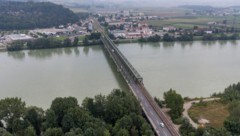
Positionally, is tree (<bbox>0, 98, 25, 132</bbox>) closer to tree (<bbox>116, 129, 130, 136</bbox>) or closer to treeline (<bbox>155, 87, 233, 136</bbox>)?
tree (<bbox>116, 129, 130, 136</bbox>)

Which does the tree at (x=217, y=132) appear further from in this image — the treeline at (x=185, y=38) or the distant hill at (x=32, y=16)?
the distant hill at (x=32, y=16)

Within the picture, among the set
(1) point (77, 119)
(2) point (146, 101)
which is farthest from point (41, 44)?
(1) point (77, 119)

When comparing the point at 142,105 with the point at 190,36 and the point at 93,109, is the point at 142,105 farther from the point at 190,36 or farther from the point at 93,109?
the point at 190,36

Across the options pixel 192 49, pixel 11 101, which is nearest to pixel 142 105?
pixel 11 101

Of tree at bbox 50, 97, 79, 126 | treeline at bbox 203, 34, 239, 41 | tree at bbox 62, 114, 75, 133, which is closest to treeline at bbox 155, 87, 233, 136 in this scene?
tree at bbox 62, 114, 75, 133

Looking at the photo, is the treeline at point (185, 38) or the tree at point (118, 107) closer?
the tree at point (118, 107)

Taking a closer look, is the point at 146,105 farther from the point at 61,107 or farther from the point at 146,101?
the point at 61,107

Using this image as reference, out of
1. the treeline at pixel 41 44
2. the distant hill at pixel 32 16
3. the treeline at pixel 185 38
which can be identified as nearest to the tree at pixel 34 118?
the treeline at pixel 41 44
